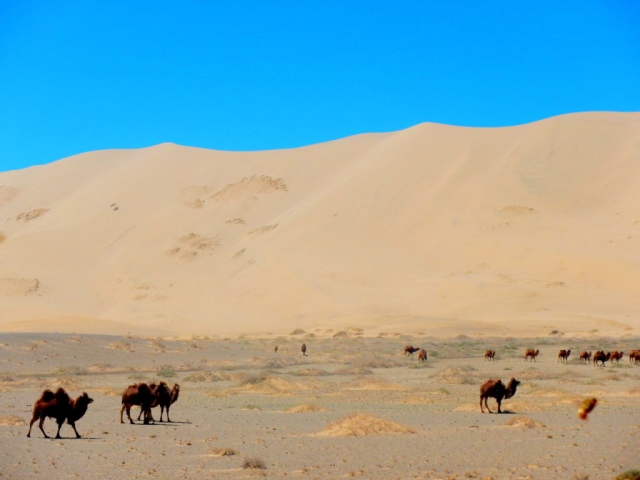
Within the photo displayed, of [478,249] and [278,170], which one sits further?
[278,170]

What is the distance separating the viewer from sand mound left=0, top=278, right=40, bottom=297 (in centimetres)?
7831

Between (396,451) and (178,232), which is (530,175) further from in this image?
(396,451)

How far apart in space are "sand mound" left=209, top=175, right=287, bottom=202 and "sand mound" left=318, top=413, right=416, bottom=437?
291ft

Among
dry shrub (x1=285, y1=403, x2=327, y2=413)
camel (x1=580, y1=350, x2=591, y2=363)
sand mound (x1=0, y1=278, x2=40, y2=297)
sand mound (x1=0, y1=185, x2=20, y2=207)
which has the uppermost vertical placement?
sand mound (x1=0, y1=185, x2=20, y2=207)

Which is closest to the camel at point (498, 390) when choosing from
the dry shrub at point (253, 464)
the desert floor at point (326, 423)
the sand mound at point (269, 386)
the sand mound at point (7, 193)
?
the desert floor at point (326, 423)

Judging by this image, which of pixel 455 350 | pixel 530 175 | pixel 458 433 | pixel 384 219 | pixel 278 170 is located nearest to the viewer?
pixel 458 433

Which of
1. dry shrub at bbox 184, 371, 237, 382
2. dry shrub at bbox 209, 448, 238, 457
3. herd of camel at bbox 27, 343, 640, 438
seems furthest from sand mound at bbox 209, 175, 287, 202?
dry shrub at bbox 209, 448, 238, 457

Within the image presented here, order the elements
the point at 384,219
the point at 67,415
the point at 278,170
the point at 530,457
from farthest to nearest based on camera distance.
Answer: the point at 278,170 < the point at 384,219 < the point at 67,415 < the point at 530,457

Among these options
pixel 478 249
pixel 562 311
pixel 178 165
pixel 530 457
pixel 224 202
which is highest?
pixel 178 165

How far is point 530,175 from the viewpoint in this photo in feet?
305

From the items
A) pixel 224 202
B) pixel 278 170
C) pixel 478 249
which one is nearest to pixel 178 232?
pixel 224 202

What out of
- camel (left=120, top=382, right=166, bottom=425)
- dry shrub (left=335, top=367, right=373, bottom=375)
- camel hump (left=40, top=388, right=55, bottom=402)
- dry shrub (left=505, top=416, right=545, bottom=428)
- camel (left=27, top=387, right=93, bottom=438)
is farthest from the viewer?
dry shrub (left=335, top=367, right=373, bottom=375)

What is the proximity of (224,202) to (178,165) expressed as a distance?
63.4 ft

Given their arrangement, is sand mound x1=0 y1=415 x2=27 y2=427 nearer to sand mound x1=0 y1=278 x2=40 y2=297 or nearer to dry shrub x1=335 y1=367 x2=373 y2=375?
dry shrub x1=335 y1=367 x2=373 y2=375
